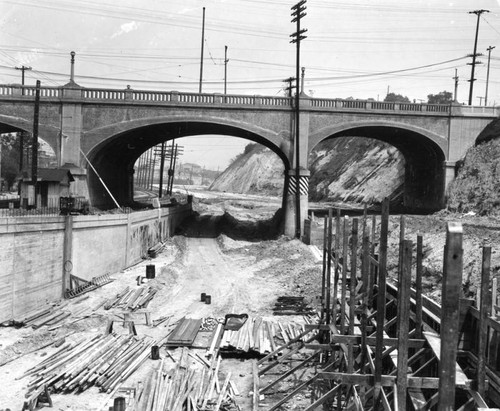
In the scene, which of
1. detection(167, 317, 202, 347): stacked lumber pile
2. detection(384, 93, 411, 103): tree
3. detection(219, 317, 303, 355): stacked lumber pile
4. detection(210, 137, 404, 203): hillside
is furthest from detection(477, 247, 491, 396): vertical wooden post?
detection(384, 93, 411, 103): tree

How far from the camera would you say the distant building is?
30.9 metres

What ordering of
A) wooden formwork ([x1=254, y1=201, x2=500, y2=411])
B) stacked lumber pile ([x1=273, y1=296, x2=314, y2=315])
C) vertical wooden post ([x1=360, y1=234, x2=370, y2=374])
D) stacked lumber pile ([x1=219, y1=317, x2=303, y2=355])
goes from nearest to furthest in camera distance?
wooden formwork ([x1=254, y1=201, x2=500, y2=411]) → vertical wooden post ([x1=360, y1=234, x2=370, y2=374]) → stacked lumber pile ([x1=219, y1=317, x2=303, y2=355]) → stacked lumber pile ([x1=273, y1=296, x2=314, y2=315])

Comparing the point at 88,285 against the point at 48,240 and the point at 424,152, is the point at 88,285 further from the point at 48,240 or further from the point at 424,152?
the point at 424,152

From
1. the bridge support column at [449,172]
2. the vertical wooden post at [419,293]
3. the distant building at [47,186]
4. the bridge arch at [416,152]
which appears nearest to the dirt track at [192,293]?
the vertical wooden post at [419,293]

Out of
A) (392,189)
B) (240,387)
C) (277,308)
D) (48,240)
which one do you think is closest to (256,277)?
(277,308)

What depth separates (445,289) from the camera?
16.4 feet

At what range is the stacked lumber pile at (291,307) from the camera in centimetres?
2218

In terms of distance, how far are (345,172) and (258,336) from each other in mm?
63445

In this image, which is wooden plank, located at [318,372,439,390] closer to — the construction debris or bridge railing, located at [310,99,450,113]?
the construction debris

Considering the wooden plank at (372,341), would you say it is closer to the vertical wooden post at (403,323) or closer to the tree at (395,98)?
the vertical wooden post at (403,323)

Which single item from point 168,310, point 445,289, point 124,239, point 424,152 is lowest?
point 168,310

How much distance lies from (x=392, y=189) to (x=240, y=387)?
49181 mm

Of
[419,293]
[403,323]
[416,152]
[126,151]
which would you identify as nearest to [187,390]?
[419,293]

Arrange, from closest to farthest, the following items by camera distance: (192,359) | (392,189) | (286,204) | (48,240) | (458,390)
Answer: (458,390), (192,359), (48,240), (286,204), (392,189)
